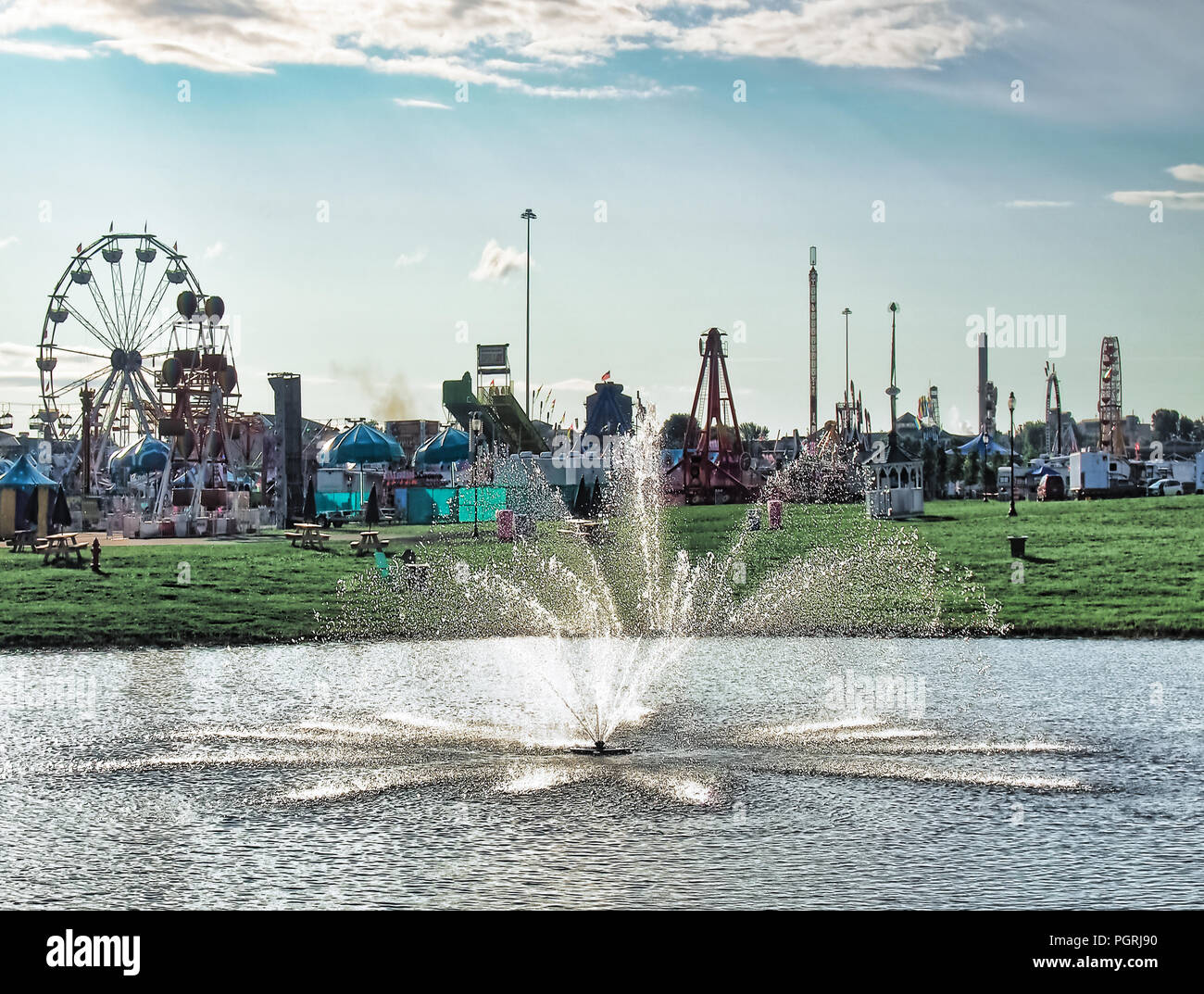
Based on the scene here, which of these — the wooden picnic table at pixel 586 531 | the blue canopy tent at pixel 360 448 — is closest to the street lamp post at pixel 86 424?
the blue canopy tent at pixel 360 448

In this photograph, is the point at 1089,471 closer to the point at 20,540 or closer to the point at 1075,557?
the point at 1075,557

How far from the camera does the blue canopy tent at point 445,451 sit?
8246 cm

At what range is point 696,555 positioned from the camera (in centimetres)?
4012

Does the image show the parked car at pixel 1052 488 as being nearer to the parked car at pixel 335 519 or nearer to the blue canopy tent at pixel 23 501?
the parked car at pixel 335 519

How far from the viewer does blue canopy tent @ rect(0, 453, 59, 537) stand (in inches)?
2028

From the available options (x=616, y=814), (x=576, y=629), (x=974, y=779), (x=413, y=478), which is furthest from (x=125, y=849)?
(x=413, y=478)

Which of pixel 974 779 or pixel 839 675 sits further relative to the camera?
pixel 839 675

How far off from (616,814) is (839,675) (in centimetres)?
881

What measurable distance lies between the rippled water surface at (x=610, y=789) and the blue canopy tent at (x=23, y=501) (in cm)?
3469

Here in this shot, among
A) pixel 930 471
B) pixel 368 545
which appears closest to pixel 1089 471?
pixel 930 471

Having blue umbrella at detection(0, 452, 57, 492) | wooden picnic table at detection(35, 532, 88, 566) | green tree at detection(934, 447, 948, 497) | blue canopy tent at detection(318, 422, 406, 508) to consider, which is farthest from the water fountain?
green tree at detection(934, 447, 948, 497)

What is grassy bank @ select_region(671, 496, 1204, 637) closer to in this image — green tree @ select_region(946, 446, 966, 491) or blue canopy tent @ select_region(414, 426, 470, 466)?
blue canopy tent @ select_region(414, 426, 470, 466)
